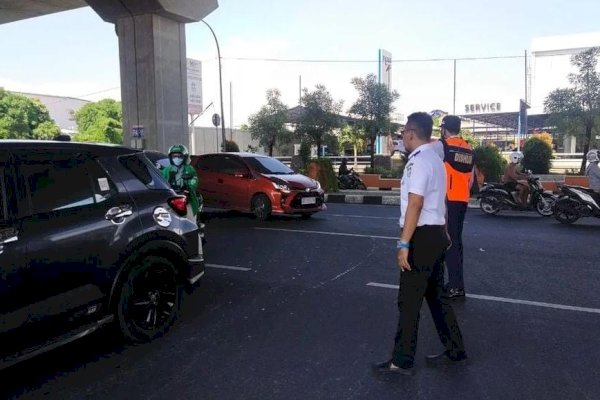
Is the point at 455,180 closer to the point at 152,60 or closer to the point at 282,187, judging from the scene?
the point at 282,187

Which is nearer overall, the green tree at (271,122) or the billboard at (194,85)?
the billboard at (194,85)

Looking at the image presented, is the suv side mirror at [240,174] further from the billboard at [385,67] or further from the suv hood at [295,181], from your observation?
the billboard at [385,67]

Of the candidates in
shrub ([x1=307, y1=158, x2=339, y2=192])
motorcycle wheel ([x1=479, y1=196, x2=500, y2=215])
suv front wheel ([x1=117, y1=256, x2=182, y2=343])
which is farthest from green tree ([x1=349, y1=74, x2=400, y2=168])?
suv front wheel ([x1=117, y1=256, x2=182, y2=343])

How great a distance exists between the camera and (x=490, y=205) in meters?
12.6

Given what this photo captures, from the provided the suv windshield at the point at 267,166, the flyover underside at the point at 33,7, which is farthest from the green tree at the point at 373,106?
the suv windshield at the point at 267,166

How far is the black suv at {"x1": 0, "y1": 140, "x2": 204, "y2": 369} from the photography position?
3.36 meters

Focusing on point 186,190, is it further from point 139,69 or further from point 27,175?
point 139,69

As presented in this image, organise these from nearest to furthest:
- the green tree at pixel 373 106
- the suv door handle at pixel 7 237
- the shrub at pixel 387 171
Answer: the suv door handle at pixel 7 237 < the shrub at pixel 387 171 < the green tree at pixel 373 106

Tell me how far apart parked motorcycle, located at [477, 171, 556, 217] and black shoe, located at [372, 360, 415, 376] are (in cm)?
944

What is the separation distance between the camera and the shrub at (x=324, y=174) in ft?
60.0

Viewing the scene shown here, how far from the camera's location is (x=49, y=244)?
3.50 meters

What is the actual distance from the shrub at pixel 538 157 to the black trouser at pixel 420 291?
18.2 m

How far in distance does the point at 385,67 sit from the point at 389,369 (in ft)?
121

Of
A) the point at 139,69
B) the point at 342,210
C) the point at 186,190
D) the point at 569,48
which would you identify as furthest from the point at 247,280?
the point at 569,48
